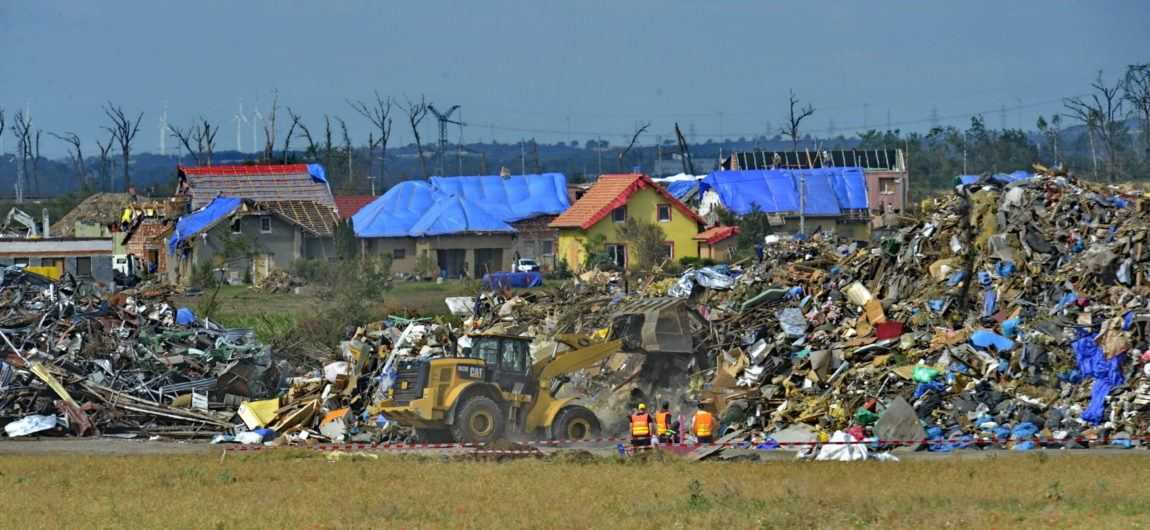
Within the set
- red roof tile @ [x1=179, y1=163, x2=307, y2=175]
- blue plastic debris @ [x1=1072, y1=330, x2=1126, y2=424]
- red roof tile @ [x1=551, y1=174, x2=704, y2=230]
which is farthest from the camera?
red roof tile @ [x1=179, y1=163, x2=307, y2=175]

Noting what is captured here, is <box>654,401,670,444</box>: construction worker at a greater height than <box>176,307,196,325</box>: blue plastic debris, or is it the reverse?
<box>176,307,196,325</box>: blue plastic debris

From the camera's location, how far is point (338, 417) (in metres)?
30.1

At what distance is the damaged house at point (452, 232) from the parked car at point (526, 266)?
9.16ft

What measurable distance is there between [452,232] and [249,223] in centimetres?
921

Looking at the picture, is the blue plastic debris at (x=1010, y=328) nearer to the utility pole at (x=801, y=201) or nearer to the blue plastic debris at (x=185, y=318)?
the blue plastic debris at (x=185, y=318)

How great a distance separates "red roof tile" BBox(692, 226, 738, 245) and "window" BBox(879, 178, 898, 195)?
1559 centimetres

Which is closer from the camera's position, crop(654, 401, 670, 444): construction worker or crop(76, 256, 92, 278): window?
crop(654, 401, 670, 444): construction worker

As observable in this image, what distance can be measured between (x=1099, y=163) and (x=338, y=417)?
113540 millimetres

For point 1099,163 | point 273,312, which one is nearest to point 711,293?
point 273,312

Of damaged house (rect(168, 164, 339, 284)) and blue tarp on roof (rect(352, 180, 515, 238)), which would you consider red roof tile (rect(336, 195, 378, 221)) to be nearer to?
blue tarp on roof (rect(352, 180, 515, 238))

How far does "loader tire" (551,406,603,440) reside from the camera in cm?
2694

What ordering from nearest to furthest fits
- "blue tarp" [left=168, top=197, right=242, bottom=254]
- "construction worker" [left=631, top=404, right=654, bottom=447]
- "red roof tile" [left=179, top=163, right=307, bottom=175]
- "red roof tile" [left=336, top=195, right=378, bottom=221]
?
1. "construction worker" [left=631, top=404, right=654, bottom=447]
2. "blue tarp" [left=168, top=197, right=242, bottom=254]
3. "red roof tile" [left=179, top=163, right=307, bottom=175]
4. "red roof tile" [left=336, top=195, right=378, bottom=221]

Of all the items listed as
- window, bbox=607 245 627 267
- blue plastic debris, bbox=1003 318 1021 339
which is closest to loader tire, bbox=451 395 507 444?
blue plastic debris, bbox=1003 318 1021 339

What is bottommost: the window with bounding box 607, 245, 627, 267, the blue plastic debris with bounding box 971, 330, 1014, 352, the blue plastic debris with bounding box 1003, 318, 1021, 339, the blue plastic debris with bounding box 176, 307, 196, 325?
the blue plastic debris with bounding box 971, 330, 1014, 352
